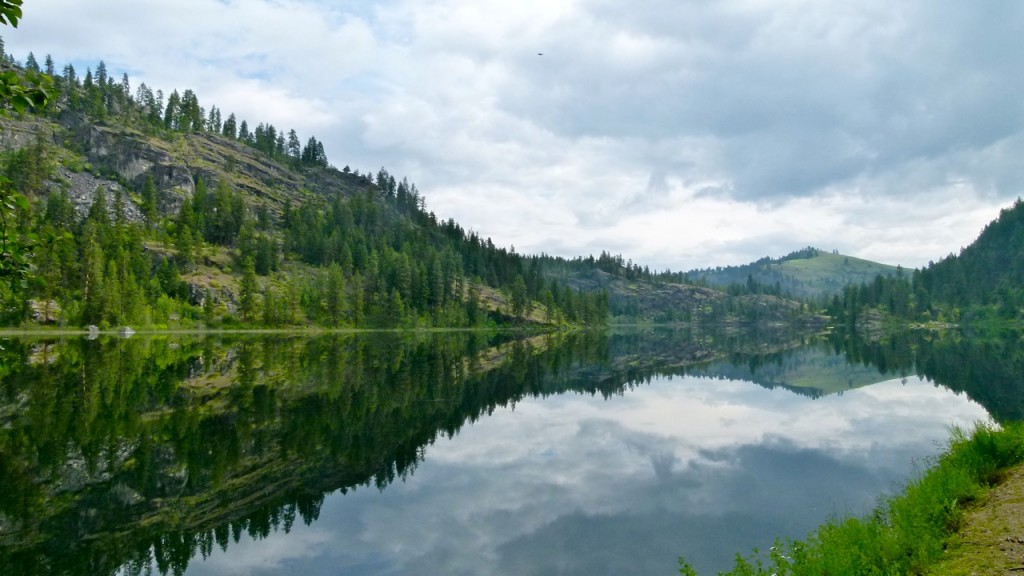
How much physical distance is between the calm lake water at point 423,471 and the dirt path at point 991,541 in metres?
5.06

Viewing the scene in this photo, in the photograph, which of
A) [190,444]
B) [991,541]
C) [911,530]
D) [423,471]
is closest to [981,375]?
[911,530]

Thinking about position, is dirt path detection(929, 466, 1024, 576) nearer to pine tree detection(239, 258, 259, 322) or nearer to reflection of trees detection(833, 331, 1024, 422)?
reflection of trees detection(833, 331, 1024, 422)

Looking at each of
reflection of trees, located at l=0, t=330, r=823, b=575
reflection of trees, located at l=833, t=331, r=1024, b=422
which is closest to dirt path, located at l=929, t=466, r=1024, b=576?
reflection of trees, located at l=833, t=331, r=1024, b=422

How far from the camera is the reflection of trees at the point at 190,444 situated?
15359 mm

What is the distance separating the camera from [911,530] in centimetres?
1160

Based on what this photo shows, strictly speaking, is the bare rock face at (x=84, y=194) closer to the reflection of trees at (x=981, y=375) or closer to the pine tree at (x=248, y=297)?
the pine tree at (x=248, y=297)

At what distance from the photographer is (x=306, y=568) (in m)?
14.2

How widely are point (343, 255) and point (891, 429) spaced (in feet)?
590

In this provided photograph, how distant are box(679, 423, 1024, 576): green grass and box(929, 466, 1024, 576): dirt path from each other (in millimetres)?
309

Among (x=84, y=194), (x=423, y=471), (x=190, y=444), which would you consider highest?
(x=84, y=194)

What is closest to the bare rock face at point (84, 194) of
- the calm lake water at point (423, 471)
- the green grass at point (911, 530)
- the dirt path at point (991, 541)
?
the calm lake water at point (423, 471)

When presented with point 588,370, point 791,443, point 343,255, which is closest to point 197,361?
point 588,370

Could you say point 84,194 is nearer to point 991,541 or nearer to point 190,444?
point 190,444

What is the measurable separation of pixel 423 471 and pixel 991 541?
17.4m
